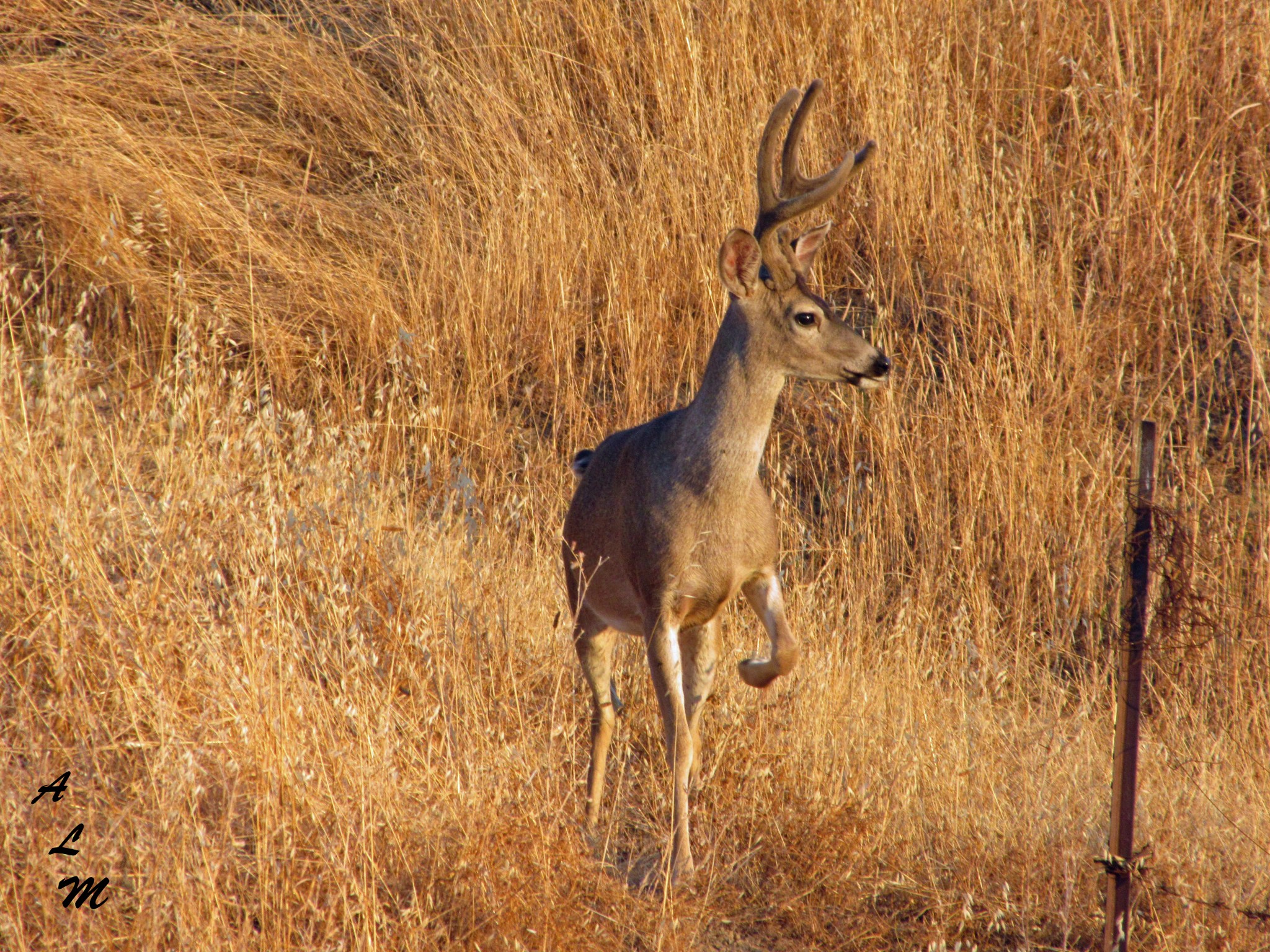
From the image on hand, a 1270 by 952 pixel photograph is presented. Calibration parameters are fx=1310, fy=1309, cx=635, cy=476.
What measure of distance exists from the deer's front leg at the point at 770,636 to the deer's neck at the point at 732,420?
0.36 meters

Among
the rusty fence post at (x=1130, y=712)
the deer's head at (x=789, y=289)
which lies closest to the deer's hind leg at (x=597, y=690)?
the deer's head at (x=789, y=289)

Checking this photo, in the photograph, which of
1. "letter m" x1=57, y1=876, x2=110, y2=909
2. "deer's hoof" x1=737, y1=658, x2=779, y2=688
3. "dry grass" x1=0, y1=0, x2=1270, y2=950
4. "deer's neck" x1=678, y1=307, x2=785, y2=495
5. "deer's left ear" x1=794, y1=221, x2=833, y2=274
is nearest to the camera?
"letter m" x1=57, y1=876, x2=110, y2=909

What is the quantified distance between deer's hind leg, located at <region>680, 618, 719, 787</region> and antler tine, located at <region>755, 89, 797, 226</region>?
1.48 m

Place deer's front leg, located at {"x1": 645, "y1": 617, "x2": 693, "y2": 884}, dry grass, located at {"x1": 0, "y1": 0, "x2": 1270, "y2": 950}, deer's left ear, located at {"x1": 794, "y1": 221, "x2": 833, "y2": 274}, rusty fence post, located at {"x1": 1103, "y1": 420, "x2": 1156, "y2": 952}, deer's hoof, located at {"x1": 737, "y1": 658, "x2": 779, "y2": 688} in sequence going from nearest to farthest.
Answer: rusty fence post, located at {"x1": 1103, "y1": 420, "x2": 1156, "y2": 952}, dry grass, located at {"x1": 0, "y1": 0, "x2": 1270, "y2": 950}, deer's hoof, located at {"x1": 737, "y1": 658, "x2": 779, "y2": 688}, deer's front leg, located at {"x1": 645, "y1": 617, "x2": 693, "y2": 884}, deer's left ear, located at {"x1": 794, "y1": 221, "x2": 833, "y2": 274}

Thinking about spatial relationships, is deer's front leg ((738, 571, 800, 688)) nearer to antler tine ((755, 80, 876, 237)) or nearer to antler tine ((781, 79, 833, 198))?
antler tine ((755, 80, 876, 237))

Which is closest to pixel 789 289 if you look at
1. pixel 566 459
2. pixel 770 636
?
pixel 770 636

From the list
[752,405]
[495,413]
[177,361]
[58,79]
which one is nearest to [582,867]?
[752,405]

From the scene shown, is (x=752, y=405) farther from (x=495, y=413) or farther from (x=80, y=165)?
(x=80, y=165)

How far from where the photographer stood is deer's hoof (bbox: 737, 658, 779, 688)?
4340mm

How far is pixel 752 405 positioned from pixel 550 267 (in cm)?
364

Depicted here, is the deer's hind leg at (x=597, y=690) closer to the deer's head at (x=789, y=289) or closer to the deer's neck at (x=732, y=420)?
the deer's neck at (x=732, y=420)

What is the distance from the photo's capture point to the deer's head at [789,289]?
4559 mm

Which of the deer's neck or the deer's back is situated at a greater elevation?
the deer's neck

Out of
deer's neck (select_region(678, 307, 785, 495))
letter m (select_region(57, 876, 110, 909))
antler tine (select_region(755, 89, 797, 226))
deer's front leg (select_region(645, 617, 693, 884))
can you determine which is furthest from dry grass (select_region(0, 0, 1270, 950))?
antler tine (select_region(755, 89, 797, 226))
